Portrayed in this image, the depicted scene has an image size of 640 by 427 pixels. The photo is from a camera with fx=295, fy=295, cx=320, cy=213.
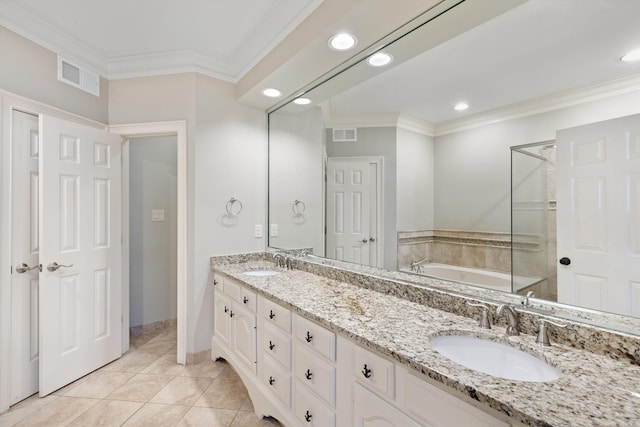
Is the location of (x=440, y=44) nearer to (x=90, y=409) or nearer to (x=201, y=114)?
(x=201, y=114)

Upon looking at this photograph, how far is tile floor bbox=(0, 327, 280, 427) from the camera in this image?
1805 mm

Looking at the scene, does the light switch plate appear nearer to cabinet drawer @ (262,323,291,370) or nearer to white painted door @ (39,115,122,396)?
white painted door @ (39,115,122,396)

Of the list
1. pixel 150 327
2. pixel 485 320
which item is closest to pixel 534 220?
pixel 485 320

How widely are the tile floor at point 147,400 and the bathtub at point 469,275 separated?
131 centimetres

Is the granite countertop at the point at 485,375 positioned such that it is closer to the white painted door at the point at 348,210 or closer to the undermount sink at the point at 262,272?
the white painted door at the point at 348,210

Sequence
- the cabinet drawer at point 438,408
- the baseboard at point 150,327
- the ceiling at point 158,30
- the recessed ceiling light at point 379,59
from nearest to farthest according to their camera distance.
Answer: the cabinet drawer at point 438,408 → the recessed ceiling light at point 379,59 → the ceiling at point 158,30 → the baseboard at point 150,327

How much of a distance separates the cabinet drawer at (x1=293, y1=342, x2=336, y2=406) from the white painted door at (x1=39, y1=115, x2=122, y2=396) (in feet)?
5.98

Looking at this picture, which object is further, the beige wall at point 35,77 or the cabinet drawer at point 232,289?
the cabinet drawer at point 232,289

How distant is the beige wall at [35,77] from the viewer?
1904 mm

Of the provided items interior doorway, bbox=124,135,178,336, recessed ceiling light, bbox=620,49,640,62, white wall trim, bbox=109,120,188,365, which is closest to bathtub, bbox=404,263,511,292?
recessed ceiling light, bbox=620,49,640,62

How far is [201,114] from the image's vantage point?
8.19ft

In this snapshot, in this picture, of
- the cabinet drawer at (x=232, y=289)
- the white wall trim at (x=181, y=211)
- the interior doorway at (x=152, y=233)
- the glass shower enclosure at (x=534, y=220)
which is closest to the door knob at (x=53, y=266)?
the white wall trim at (x=181, y=211)

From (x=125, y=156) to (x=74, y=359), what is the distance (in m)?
1.66

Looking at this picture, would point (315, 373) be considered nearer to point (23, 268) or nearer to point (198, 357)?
point (198, 357)
